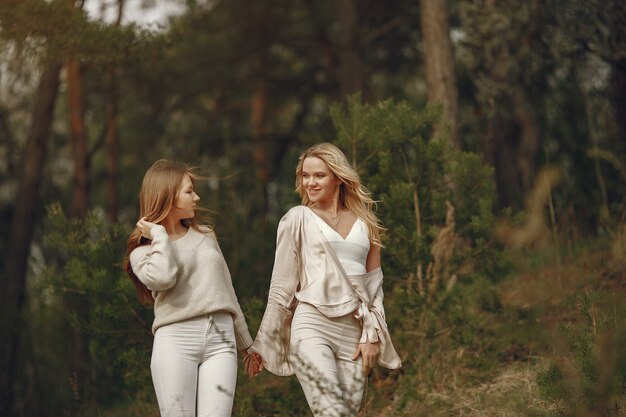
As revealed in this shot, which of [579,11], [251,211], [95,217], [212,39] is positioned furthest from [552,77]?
[95,217]

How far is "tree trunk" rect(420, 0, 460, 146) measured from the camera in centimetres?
1025

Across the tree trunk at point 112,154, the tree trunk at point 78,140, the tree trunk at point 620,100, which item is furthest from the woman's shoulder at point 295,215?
the tree trunk at point 112,154

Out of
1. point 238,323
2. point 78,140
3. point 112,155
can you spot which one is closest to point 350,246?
point 238,323

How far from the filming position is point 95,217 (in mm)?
7309

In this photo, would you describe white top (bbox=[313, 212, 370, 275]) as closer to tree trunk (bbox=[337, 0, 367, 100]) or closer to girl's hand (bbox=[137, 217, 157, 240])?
girl's hand (bbox=[137, 217, 157, 240])

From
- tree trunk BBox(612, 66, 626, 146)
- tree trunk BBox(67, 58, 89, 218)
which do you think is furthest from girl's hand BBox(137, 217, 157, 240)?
tree trunk BBox(67, 58, 89, 218)

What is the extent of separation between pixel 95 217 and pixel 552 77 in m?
8.98

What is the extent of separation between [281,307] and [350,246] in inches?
18.0

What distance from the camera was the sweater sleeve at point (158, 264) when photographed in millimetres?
4668

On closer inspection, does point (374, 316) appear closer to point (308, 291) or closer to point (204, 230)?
point (308, 291)

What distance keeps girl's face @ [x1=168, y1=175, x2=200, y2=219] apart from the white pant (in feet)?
1.74

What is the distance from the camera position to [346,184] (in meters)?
5.17

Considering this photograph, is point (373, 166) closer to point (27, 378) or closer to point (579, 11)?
point (579, 11)

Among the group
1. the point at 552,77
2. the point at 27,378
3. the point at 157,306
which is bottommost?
the point at 27,378
